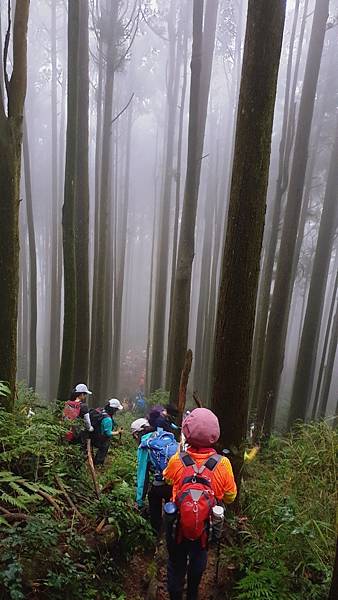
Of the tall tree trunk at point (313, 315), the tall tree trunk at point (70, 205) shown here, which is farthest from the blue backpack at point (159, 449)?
the tall tree trunk at point (313, 315)

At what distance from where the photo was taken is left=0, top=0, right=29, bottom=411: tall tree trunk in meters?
4.27

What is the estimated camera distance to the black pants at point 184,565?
2.72 meters

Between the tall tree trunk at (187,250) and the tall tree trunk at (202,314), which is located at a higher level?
the tall tree trunk at (187,250)

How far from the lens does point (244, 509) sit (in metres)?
4.14

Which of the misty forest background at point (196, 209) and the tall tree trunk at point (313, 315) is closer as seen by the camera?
the misty forest background at point (196, 209)

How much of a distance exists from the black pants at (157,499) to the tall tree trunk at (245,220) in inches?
28.3

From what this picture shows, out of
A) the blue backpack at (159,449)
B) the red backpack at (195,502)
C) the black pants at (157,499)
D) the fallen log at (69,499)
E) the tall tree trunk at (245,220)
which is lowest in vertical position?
the black pants at (157,499)

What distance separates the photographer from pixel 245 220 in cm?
358

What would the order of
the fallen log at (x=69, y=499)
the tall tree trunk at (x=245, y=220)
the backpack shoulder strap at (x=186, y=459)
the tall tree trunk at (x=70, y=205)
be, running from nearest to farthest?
the backpack shoulder strap at (x=186, y=459) → the fallen log at (x=69, y=499) → the tall tree trunk at (x=245, y=220) → the tall tree trunk at (x=70, y=205)

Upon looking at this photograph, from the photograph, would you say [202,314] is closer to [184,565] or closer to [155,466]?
[155,466]

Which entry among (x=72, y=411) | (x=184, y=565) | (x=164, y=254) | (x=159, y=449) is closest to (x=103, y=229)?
(x=164, y=254)

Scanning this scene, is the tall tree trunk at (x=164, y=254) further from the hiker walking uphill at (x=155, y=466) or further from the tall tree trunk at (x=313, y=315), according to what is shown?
the hiker walking uphill at (x=155, y=466)

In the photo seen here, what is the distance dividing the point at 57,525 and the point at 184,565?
0.97 meters

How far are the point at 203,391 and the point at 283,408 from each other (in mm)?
5057
